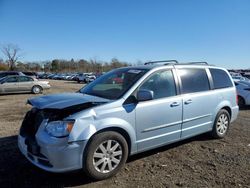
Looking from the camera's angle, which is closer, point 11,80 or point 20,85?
point 11,80

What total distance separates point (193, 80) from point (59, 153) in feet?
10.7

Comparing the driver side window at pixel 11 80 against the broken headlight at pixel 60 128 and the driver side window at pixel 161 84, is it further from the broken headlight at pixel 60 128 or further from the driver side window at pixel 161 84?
the broken headlight at pixel 60 128

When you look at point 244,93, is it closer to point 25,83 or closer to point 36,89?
point 36,89

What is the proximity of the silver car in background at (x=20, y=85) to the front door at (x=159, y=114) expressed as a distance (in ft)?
52.0

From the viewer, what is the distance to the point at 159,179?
4.11m

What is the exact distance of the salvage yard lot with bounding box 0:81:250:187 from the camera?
13.1 ft

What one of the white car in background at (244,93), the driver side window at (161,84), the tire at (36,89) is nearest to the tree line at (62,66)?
the tire at (36,89)

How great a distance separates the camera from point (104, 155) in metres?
4.06

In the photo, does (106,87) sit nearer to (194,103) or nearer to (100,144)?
(100,144)

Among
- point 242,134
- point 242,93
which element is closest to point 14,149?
point 242,134

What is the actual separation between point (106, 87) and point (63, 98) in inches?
35.9

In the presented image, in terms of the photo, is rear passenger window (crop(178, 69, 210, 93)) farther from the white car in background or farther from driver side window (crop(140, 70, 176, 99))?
the white car in background

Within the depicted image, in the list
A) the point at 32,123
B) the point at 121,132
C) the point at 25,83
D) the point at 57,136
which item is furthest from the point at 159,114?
the point at 25,83

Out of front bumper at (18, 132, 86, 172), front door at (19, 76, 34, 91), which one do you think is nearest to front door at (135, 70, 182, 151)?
front bumper at (18, 132, 86, 172)
